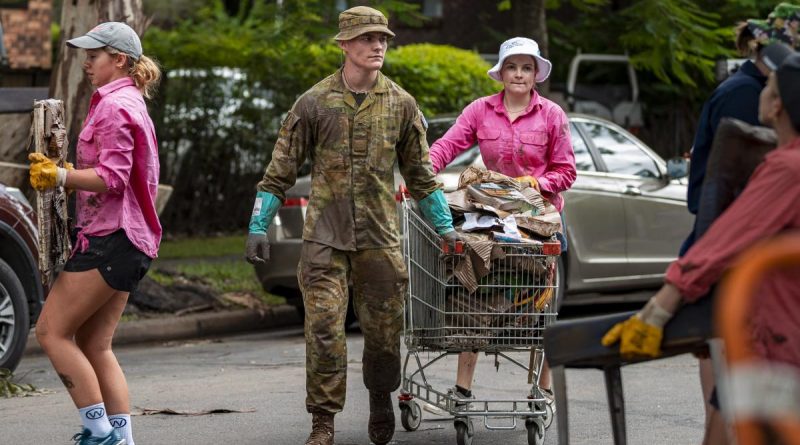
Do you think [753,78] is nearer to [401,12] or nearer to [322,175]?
[322,175]

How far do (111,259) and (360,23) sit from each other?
158 cm

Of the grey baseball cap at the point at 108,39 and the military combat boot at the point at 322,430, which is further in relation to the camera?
the military combat boot at the point at 322,430

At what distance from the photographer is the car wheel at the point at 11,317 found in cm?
886

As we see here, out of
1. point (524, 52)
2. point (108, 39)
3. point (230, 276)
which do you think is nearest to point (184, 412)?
point (108, 39)

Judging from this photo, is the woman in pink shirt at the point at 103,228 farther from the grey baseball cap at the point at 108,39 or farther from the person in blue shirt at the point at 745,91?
the person in blue shirt at the point at 745,91

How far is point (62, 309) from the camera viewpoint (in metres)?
6.12

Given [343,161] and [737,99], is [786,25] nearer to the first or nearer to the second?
[737,99]

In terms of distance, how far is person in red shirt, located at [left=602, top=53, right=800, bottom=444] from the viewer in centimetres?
398

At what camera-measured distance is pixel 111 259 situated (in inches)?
242

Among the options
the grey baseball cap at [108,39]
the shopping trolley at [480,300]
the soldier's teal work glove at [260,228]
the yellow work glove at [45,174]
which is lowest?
the shopping trolley at [480,300]

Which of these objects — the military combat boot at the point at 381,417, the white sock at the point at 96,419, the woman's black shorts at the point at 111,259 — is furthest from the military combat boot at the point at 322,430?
the woman's black shorts at the point at 111,259

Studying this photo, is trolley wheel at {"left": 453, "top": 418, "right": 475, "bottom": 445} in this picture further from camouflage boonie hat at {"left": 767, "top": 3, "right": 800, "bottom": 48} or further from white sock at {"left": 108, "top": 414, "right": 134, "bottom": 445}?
camouflage boonie hat at {"left": 767, "top": 3, "right": 800, "bottom": 48}

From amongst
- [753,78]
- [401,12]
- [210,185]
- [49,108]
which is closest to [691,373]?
[753,78]

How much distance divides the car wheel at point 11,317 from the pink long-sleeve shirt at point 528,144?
295cm
